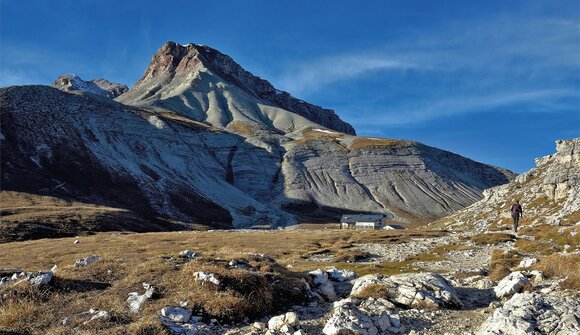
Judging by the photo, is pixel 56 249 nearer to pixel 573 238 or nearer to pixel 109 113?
pixel 573 238

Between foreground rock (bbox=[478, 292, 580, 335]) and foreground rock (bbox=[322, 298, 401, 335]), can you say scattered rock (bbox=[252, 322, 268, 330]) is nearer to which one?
foreground rock (bbox=[322, 298, 401, 335])

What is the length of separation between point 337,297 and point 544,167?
309 ft

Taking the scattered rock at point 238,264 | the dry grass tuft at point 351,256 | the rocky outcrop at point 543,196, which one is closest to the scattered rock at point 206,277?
the scattered rock at point 238,264

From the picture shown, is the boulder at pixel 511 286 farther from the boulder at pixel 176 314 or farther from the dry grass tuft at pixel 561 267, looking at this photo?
the boulder at pixel 176 314

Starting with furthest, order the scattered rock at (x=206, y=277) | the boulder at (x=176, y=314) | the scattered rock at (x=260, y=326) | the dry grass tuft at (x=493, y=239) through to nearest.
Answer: the dry grass tuft at (x=493, y=239) < the scattered rock at (x=206, y=277) < the scattered rock at (x=260, y=326) < the boulder at (x=176, y=314)

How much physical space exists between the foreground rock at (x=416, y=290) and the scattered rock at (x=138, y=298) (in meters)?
8.92

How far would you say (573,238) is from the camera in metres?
44.1

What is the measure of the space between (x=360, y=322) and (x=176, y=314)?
6450mm

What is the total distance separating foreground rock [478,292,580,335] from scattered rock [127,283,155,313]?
39.6 feet

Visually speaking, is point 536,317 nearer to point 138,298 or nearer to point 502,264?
point 138,298

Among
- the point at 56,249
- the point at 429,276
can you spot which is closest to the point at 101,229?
the point at 56,249

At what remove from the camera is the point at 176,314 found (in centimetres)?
1731

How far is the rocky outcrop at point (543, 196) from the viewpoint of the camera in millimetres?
Answer: 69812

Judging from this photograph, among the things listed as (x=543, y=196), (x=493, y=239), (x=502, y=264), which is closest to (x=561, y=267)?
(x=502, y=264)
